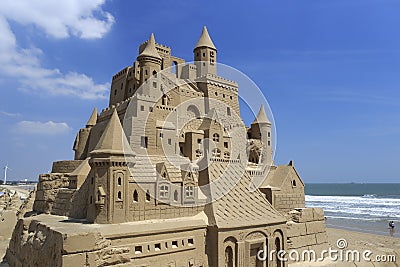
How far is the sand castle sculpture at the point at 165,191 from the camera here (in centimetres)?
1570

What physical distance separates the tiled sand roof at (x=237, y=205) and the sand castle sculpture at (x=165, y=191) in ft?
0.26

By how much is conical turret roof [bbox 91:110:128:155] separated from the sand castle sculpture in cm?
5

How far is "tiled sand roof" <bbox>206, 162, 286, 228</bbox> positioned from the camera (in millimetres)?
18641

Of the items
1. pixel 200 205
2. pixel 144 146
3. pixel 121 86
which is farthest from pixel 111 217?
pixel 121 86

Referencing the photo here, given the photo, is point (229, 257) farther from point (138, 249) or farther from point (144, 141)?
point (144, 141)

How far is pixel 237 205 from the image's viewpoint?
65.6ft

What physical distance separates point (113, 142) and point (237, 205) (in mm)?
8214

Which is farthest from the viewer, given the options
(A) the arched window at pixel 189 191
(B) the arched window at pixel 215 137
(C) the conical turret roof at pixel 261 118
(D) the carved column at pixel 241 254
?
(C) the conical turret roof at pixel 261 118

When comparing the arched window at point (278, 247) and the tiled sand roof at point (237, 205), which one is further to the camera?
the arched window at point (278, 247)

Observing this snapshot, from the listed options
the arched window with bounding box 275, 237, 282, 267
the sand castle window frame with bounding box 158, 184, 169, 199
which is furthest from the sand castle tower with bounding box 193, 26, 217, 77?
the arched window with bounding box 275, 237, 282, 267

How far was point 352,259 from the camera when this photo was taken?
81.4 ft

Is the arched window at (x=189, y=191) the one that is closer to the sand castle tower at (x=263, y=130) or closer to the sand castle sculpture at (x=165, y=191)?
the sand castle sculpture at (x=165, y=191)

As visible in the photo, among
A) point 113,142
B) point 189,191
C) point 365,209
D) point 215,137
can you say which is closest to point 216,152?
point 215,137

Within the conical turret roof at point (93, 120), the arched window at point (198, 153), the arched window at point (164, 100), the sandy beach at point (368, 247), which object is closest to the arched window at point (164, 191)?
the arched window at point (198, 153)
